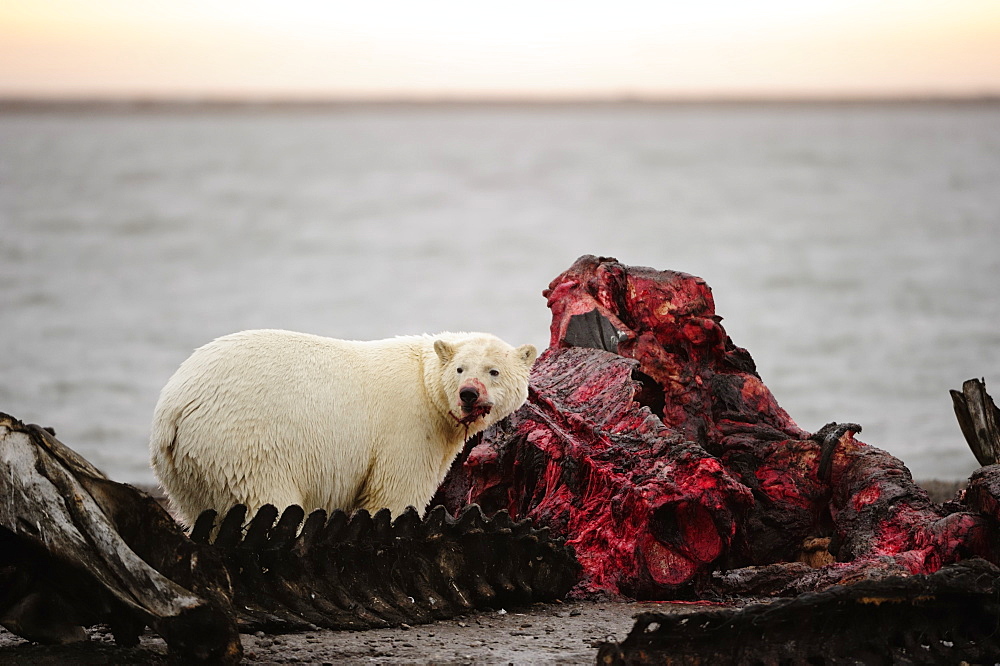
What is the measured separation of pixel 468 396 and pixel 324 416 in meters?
0.83

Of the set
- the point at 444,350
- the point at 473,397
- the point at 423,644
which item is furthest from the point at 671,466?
the point at 423,644

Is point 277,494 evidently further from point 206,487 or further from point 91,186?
point 91,186

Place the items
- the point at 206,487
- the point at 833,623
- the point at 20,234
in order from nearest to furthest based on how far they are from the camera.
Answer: the point at 833,623 → the point at 206,487 → the point at 20,234

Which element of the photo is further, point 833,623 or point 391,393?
point 391,393

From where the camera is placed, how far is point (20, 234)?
52500 millimetres

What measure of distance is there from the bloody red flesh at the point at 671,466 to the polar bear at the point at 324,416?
0.44m

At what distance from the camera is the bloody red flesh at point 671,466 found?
20.9ft

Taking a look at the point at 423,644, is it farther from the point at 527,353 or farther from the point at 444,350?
the point at 527,353

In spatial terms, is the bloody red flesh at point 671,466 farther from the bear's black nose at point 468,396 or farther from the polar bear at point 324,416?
the bear's black nose at point 468,396

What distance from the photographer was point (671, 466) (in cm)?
643

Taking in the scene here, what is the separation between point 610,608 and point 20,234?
5215cm

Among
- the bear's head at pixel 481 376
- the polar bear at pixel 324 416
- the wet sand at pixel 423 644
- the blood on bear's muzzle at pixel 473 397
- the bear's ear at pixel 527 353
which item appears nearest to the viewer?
the wet sand at pixel 423 644

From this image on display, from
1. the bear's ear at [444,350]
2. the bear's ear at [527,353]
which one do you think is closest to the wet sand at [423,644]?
the bear's ear at [444,350]

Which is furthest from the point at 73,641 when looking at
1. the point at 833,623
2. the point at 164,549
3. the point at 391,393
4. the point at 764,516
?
the point at 764,516
